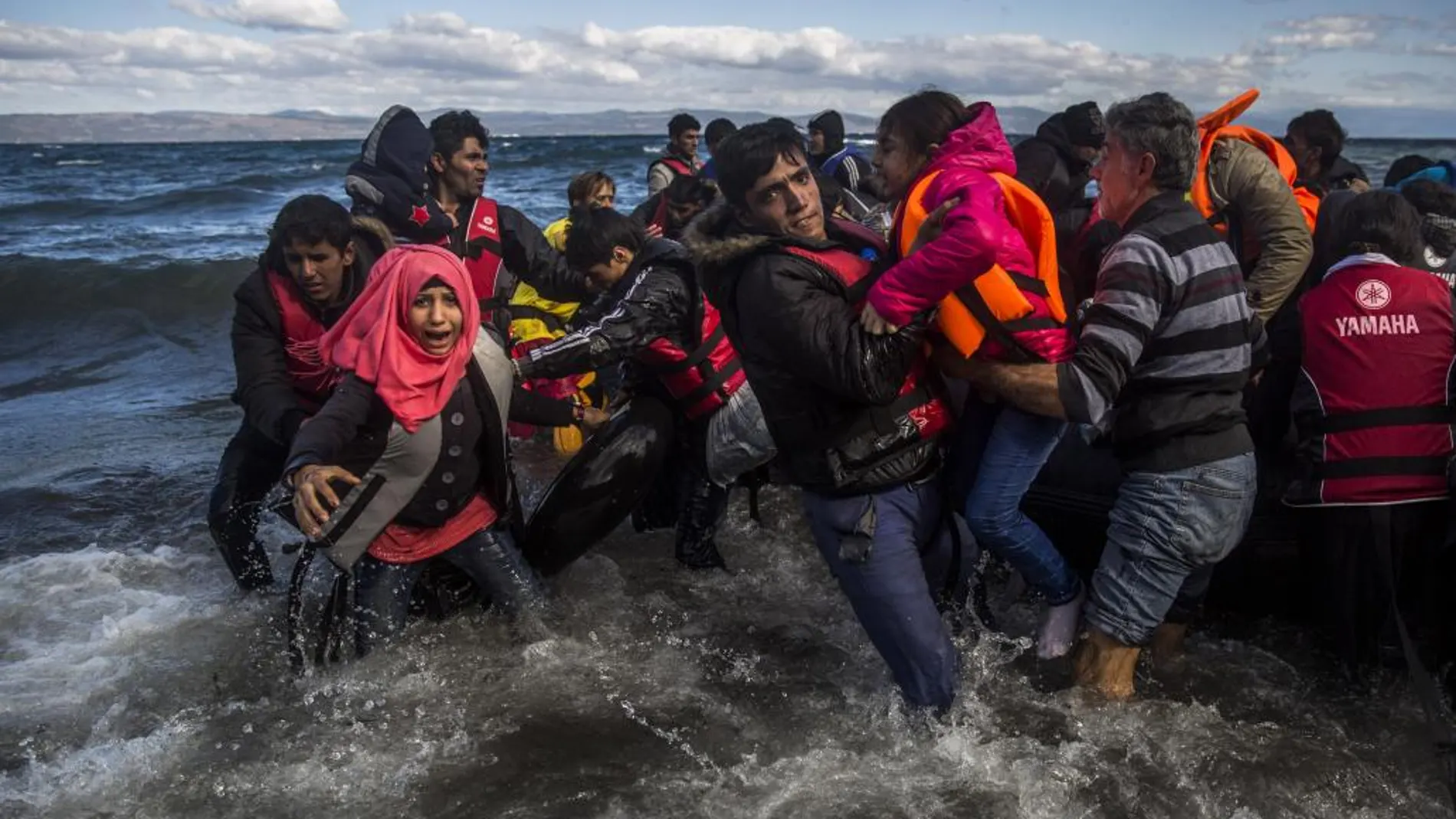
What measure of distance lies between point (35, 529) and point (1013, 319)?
5938 millimetres

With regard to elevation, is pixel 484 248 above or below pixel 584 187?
below

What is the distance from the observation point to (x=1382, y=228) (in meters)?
3.80

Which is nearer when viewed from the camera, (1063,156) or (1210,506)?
(1210,506)

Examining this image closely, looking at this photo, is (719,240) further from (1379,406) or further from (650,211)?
(650,211)

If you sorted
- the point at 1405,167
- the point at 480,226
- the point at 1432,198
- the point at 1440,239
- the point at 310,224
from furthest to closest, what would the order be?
the point at 1405,167 → the point at 480,226 → the point at 1432,198 → the point at 1440,239 → the point at 310,224

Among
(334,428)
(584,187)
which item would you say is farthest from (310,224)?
(584,187)

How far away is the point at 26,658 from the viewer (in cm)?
484

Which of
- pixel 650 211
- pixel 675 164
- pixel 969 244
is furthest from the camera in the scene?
pixel 675 164

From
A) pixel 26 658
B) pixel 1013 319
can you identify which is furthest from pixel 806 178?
pixel 26 658

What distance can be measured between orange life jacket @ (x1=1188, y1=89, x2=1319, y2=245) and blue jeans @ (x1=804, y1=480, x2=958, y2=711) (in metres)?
1.91

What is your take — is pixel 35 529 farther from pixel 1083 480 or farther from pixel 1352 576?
pixel 1352 576

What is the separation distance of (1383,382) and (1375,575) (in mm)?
685

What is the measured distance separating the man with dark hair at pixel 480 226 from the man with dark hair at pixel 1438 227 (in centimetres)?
409

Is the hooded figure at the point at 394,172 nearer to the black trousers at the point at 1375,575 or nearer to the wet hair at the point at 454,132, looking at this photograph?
the wet hair at the point at 454,132
